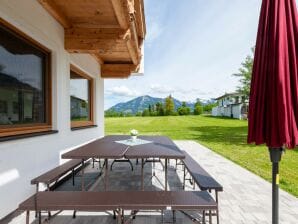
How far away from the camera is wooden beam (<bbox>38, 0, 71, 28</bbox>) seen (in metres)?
3.84

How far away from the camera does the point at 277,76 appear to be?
73.8 inches

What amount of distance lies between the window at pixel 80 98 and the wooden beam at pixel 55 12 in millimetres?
1286

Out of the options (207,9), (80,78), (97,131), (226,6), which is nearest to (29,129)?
(80,78)

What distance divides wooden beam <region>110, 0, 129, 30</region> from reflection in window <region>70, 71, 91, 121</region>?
2268mm

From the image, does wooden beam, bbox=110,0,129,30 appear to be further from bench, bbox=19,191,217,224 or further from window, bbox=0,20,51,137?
bench, bbox=19,191,217,224

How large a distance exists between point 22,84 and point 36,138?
0.81 metres

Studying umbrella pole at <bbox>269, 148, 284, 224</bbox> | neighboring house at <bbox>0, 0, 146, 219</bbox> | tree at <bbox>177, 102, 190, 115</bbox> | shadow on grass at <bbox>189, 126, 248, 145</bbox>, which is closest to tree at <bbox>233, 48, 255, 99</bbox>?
shadow on grass at <bbox>189, 126, 248, 145</bbox>

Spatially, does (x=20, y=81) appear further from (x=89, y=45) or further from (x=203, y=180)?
(x=203, y=180)

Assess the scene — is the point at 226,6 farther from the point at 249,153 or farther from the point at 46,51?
the point at 46,51

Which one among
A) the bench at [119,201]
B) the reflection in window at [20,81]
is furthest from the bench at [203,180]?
the reflection in window at [20,81]

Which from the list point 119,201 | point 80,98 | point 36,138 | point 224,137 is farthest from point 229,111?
point 119,201

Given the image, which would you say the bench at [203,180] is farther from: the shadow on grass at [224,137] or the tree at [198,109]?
the tree at [198,109]

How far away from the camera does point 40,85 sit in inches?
169

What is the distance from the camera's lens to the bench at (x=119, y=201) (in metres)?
2.24
